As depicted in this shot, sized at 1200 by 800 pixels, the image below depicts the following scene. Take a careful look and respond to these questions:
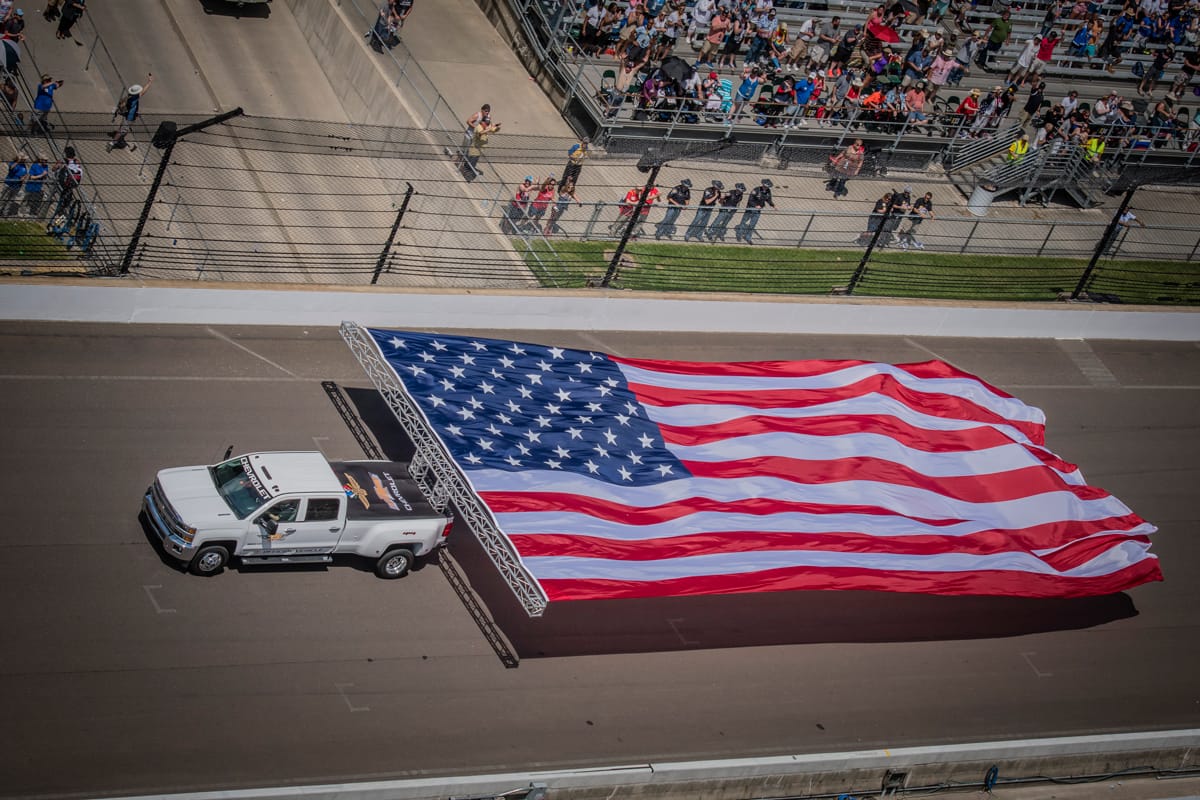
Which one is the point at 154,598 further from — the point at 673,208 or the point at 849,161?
the point at 849,161

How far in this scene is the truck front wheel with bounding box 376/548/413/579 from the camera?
50.6ft

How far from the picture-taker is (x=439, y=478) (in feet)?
50.4

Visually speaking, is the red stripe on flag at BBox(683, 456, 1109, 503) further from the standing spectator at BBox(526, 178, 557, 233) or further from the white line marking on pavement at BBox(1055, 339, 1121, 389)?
the standing spectator at BBox(526, 178, 557, 233)

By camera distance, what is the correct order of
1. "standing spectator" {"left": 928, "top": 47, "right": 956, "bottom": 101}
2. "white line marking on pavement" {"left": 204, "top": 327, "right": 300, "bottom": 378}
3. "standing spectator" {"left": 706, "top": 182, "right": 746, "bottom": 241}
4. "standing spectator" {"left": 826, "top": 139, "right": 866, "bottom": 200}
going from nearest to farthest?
"white line marking on pavement" {"left": 204, "top": 327, "right": 300, "bottom": 378}
"standing spectator" {"left": 706, "top": 182, "right": 746, "bottom": 241}
"standing spectator" {"left": 826, "top": 139, "right": 866, "bottom": 200}
"standing spectator" {"left": 928, "top": 47, "right": 956, "bottom": 101}

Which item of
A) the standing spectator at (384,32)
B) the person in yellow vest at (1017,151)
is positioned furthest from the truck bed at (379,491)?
the person in yellow vest at (1017,151)

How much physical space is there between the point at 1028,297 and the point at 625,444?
12.5 meters

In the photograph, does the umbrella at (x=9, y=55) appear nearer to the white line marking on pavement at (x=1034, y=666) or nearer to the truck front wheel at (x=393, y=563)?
the truck front wheel at (x=393, y=563)

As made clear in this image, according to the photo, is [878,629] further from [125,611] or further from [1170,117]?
[1170,117]

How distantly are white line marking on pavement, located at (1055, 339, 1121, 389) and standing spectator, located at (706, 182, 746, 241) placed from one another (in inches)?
272

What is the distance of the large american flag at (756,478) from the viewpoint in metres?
14.8

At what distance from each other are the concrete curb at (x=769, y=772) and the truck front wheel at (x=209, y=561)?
3.44 metres

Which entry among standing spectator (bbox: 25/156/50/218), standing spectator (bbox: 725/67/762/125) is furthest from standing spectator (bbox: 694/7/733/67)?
standing spectator (bbox: 25/156/50/218)

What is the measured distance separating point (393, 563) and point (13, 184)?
9.45 meters

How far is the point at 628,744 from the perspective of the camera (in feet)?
47.5
